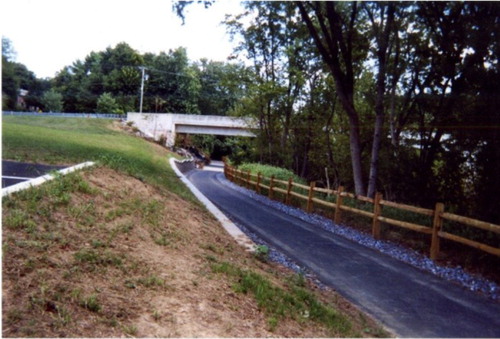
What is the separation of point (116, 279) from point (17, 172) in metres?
5.91

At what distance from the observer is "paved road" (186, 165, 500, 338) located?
420cm

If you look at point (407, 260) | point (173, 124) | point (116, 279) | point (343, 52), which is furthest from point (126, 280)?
point (173, 124)

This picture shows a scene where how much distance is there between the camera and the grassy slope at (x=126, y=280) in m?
2.77

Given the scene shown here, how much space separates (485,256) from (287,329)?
4.92 m

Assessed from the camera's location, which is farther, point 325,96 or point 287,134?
point 287,134

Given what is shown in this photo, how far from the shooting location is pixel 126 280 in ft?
11.4

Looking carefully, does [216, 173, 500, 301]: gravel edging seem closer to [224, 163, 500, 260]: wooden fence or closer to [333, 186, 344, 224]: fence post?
[333, 186, 344, 224]: fence post

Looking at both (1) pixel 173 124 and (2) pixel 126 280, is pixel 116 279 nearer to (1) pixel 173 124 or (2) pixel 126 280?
(2) pixel 126 280

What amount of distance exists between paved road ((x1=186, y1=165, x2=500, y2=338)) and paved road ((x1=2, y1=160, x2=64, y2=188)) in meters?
5.01

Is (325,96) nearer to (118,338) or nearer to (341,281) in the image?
(341,281)

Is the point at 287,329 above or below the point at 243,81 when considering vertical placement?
below

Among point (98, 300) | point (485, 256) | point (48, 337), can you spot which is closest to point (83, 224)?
point (98, 300)

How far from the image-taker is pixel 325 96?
2227cm

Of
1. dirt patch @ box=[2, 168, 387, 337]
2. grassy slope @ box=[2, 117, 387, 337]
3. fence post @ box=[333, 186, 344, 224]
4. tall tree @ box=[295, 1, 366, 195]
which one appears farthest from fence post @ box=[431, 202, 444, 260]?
tall tree @ box=[295, 1, 366, 195]
